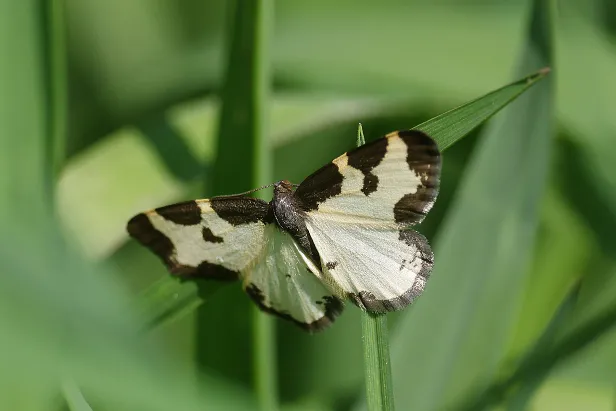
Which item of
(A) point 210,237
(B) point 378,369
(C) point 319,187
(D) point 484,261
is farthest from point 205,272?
(D) point 484,261

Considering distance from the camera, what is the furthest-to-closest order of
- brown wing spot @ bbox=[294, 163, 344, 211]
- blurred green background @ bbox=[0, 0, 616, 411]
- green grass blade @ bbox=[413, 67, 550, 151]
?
brown wing spot @ bbox=[294, 163, 344, 211], green grass blade @ bbox=[413, 67, 550, 151], blurred green background @ bbox=[0, 0, 616, 411]

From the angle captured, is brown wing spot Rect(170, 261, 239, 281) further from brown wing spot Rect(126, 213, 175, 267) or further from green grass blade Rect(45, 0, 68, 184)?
green grass blade Rect(45, 0, 68, 184)

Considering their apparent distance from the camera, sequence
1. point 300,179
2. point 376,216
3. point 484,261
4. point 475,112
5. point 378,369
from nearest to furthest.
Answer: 1. point 378,369
2. point 475,112
3. point 376,216
4. point 484,261
5. point 300,179

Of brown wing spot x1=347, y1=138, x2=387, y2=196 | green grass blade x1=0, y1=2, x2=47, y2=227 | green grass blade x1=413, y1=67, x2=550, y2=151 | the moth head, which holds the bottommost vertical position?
the moth head

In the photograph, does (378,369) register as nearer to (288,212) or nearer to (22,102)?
(288,212)

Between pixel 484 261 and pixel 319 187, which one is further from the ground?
pixel 319 187

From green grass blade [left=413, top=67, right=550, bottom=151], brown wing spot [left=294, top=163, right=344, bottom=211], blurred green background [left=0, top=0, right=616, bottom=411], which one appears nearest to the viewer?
blurred green background [left=0, top=0, right=616, bottom=411]

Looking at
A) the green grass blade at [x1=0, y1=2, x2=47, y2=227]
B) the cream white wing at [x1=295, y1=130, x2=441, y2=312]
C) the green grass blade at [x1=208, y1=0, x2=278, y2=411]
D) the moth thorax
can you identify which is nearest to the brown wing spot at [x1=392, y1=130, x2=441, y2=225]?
the cream white wing at [x1=295, y1=130, x2=441, y2=312]

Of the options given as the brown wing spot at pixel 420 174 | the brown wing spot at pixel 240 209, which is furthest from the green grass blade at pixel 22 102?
the brown wing spot at pixel 420 174
